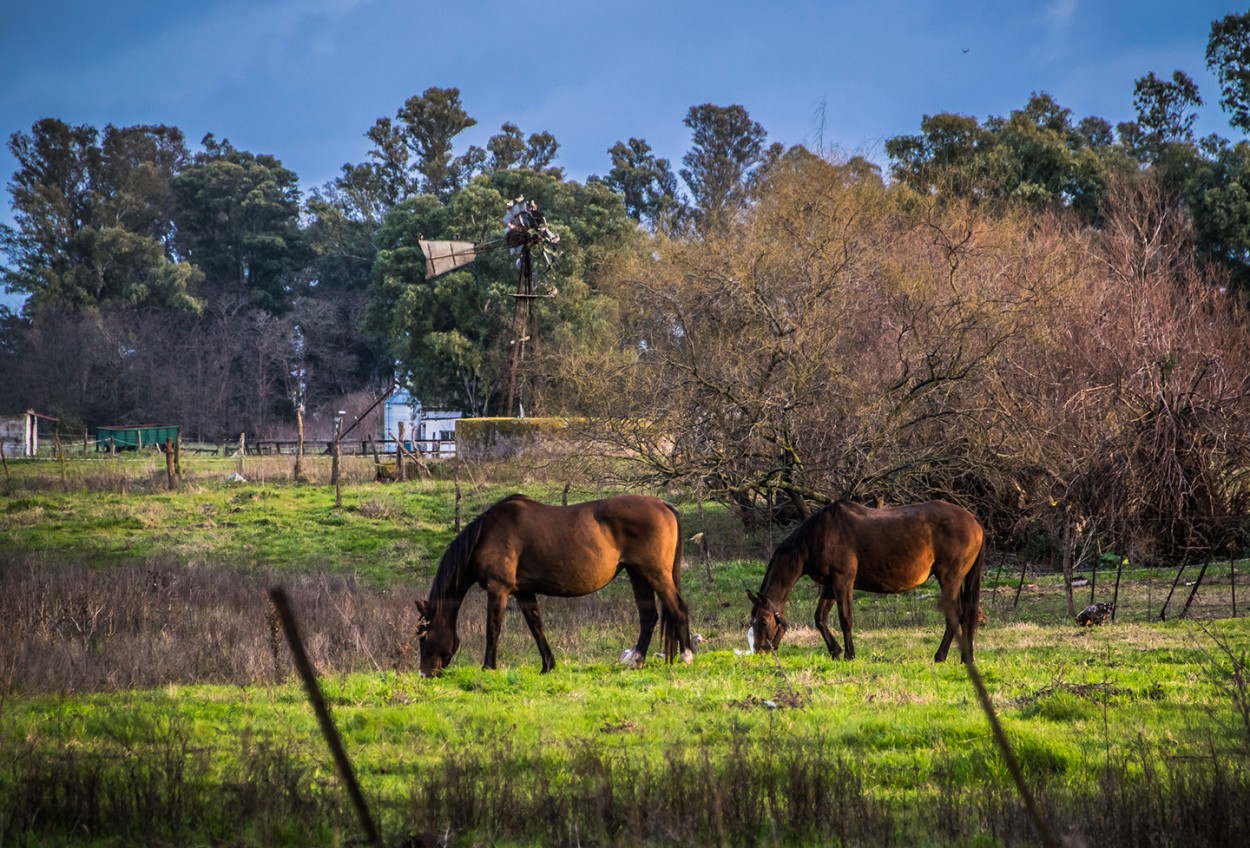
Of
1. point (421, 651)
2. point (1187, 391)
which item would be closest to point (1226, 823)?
point (421, 651)

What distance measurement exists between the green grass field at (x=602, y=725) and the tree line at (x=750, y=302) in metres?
3.44

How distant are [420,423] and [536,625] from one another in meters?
43.3

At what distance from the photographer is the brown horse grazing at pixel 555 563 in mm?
10836

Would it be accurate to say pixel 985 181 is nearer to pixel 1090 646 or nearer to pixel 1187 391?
pixel 1187 391

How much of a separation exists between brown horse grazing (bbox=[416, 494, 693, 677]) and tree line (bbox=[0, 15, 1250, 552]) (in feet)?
22.9

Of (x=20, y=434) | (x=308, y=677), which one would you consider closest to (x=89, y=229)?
(x=20, y=434)

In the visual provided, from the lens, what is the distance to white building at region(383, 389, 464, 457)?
150 feet

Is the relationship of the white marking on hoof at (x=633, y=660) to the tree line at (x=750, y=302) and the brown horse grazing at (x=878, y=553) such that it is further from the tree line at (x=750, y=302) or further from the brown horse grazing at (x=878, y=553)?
the tree line at (x=750, y=302)

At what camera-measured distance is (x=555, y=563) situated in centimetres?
1103

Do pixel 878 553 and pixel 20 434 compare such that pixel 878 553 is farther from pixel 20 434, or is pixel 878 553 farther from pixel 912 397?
pixel 20 434

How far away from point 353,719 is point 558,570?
142 inches

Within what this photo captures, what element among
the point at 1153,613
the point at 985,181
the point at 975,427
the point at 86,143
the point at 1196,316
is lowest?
the point at 1153,613

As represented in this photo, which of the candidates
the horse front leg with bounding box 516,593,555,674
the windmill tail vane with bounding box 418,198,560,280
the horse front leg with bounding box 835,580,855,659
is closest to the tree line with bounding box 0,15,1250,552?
the windmill tail vane with bounding box 418,198,560,280

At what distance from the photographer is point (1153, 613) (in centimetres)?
1427
